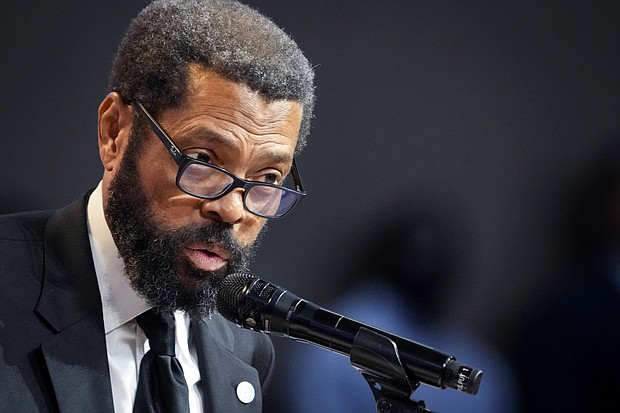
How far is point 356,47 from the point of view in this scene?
2.58m

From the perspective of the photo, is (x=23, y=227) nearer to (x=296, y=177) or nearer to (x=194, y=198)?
(x=194, y=198)

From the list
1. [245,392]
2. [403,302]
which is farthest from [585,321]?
[245,392]

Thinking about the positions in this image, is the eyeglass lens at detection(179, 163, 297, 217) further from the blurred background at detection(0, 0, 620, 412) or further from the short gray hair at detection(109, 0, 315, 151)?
the blurred background at detection(0, 0, 620, 412)

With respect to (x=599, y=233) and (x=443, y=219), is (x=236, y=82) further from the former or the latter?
(x=599, y=233)

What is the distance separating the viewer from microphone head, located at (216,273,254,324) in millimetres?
1561

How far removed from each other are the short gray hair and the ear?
0.03m

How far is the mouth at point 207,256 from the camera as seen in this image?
66.4 inches

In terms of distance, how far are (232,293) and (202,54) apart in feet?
1.52

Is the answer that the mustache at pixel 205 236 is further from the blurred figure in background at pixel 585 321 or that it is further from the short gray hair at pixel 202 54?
the blurred figure in background at pixel 585 321

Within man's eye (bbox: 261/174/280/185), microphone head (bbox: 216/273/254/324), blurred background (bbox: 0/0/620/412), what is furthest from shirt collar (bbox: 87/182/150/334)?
blurred background (bbox: 0/0/620/412)

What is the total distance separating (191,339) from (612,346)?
128 centimetres

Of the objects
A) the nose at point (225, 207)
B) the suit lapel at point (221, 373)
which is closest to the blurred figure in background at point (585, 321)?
the suit lapel at point (221, 373)

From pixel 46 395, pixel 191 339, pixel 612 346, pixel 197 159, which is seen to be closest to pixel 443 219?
pixel 612 346

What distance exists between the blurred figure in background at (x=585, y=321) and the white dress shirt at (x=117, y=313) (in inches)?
51.5
